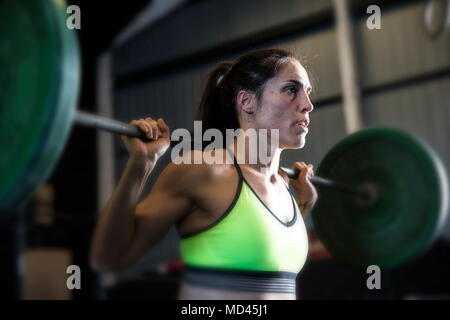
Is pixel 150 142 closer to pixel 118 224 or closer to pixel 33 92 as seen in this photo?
pixel 118 224

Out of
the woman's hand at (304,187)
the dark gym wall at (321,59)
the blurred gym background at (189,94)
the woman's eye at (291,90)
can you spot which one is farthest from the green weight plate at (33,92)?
the dark gym wall at (321,59)

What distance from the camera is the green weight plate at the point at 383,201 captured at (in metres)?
1.62

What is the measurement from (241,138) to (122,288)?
4277 millimetres

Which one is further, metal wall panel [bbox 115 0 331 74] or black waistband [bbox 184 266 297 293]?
metal wall panel [bbox 115 0 331 74]

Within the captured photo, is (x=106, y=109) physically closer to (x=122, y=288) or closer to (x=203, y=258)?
(x=122, y=288)

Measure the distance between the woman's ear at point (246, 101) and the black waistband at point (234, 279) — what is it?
351 mm

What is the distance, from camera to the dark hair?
1.17 meters

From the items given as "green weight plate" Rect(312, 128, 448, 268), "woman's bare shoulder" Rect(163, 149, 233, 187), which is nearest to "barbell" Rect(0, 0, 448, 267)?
"green weight plate" Rect(312, 128, 448, 268)

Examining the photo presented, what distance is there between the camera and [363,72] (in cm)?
546

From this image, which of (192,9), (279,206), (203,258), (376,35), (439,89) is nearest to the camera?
(203,258)

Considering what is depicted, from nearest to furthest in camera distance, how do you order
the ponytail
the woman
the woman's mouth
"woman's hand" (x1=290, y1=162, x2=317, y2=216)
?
the woman → the woman's mouth → the ponytail → "woman's hand" (x1=290, y1=162, x2=317, y2=216)

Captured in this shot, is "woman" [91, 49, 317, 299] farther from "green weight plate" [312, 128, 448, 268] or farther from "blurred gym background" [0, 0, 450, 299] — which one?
"blurred gym background" [0, 0, 450, 299]

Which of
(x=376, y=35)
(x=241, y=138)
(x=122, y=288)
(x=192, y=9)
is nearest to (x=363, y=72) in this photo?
(x=376, y=35)

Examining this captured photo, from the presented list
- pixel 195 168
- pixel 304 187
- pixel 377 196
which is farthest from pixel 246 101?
pixel 377 196
